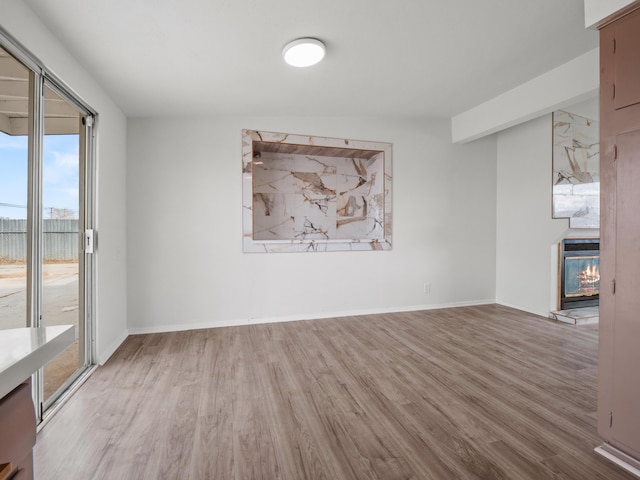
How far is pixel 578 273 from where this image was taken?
456 cm

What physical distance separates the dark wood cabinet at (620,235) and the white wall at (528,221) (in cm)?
297

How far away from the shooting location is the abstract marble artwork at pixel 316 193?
4278 millimetres

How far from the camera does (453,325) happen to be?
4031 millimetres

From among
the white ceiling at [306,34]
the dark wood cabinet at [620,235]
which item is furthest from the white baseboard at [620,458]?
the white ceiling at [306,34]

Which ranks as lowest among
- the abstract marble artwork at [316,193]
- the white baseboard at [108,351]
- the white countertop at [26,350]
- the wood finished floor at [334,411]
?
the wood finished floor at [334,411]

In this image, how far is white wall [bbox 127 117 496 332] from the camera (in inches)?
150

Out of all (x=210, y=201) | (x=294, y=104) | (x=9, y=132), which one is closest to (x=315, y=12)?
(x=294, y=104)

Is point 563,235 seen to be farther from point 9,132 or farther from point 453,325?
point 9,132

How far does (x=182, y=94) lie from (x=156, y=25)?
1.11 m

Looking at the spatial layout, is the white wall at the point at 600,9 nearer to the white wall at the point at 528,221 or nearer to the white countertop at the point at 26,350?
the white countertop at the point at 26,350

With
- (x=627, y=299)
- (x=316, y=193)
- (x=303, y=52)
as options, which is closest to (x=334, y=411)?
(x=627, y=299)

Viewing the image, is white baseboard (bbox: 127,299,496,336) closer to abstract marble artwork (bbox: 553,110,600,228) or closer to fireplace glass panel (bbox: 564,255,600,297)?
fireplace glass panel (bbox: 564,255,600,297)

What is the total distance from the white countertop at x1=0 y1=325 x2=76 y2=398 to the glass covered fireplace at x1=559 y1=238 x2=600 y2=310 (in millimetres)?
5305

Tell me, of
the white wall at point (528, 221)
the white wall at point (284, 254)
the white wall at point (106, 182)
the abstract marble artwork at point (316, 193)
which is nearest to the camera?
the white wall at point (106, 182)
